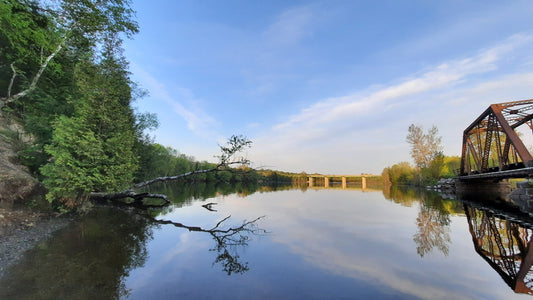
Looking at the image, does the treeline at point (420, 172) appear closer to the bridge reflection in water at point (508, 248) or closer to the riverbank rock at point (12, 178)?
the bridge reflection in water at point (508, 248)

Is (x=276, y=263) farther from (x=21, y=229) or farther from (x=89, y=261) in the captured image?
(x=21, y=229)

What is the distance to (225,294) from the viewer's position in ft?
14.9

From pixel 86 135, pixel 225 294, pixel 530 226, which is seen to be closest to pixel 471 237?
pixel 530 226

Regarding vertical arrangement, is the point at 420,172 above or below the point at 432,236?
above

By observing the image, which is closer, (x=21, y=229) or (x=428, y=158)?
(x=21, y=229)

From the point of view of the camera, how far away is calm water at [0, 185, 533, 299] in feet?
15.0

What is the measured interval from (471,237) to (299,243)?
689cm

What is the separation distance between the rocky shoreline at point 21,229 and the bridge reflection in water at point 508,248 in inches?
455

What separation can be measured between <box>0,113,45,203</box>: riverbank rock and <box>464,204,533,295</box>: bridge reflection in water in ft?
54.2

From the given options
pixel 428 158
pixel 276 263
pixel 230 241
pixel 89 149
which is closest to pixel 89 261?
pixel 230 241

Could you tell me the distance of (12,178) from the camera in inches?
370

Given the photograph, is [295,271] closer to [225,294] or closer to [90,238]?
[225,294]

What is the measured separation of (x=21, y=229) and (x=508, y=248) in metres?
16.7

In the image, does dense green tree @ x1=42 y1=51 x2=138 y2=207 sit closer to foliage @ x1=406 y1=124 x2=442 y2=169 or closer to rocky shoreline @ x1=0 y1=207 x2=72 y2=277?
rocky shoreline @ x1=0 y1=207 x2=72 y2=277
